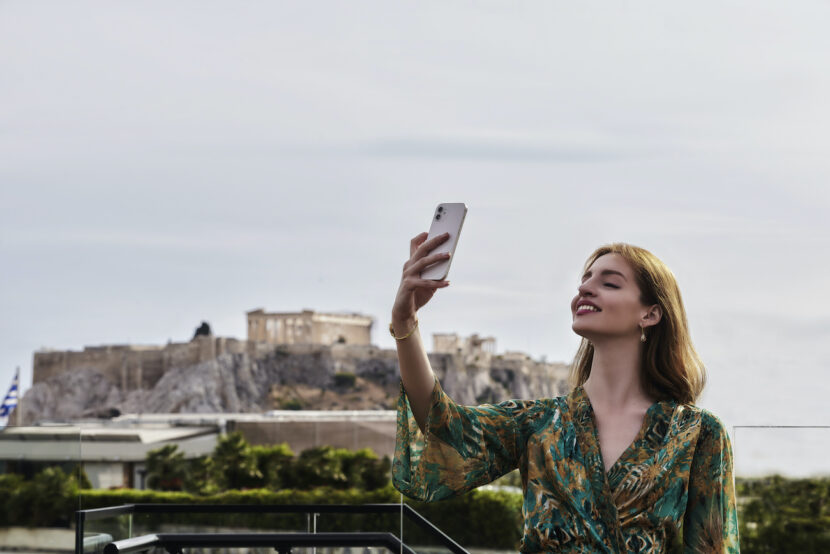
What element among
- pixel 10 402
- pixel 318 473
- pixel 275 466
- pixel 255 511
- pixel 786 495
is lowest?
pixel 318 473

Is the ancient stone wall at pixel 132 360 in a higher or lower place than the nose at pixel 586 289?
higher

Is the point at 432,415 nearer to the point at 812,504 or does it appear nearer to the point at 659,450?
the point at 659,450

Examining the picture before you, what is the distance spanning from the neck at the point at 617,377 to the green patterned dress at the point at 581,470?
25 millimetres

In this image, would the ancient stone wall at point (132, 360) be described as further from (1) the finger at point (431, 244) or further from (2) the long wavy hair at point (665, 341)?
(1) the finger at point (431, 244)

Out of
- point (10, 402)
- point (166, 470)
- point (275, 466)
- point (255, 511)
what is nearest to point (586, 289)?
point (255, 511)

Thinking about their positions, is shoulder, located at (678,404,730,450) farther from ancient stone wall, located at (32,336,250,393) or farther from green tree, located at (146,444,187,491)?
ancient stone wall, located at (32,336,250,393)

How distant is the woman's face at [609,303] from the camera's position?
1526 mm

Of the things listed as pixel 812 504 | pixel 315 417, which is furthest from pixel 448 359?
pixel 812 504

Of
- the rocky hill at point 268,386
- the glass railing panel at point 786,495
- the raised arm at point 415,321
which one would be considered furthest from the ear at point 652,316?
the rocky hill at point 268,386

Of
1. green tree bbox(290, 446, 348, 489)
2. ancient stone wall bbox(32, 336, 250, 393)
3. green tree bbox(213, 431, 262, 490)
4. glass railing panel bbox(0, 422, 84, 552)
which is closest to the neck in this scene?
glass railing panel bbox(0, 422, 84, 552)

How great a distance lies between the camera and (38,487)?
138 inches

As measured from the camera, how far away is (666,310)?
1560 mm

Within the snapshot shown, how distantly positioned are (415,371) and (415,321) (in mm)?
78

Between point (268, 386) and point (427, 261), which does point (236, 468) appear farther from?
point (268, 386)
